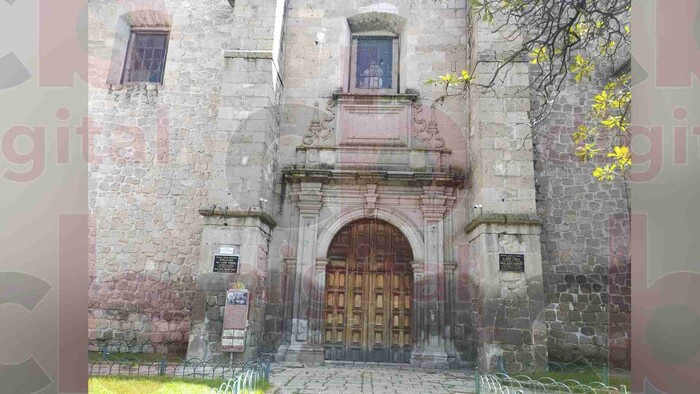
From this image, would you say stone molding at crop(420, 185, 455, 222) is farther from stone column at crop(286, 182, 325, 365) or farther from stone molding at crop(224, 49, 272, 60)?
stone molding at crop(224, 49, 272, 60)

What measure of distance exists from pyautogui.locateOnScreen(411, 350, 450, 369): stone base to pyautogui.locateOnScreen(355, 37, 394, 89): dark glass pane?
17.7 ft

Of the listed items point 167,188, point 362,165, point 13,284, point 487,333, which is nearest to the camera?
point 13,284

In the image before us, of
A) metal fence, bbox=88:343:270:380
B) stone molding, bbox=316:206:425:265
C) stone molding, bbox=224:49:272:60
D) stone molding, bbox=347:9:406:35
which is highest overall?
stone molding, bbox=347:9:406:35

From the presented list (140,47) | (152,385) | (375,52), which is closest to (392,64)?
(375,52)

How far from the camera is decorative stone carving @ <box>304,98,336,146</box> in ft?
32.6

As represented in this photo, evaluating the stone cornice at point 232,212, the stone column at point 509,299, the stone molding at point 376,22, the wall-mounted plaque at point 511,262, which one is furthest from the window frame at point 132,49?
the wall-mounted plaque at point 511,262

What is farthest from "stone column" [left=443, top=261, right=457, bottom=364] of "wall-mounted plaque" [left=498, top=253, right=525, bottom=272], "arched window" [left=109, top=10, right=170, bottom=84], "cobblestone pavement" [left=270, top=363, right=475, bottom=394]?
"arched window" [left=109, top=10, right=170, bottom=84]

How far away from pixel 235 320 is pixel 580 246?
6.54 meters

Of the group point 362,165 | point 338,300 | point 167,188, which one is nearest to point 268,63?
point 362,165

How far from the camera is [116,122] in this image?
1066 centimetres

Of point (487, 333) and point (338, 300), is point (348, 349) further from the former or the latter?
point (487, 333)

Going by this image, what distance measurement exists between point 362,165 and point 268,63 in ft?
8.60

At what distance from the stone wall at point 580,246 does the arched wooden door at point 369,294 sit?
2724mm

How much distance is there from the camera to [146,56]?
1125 centimetres
